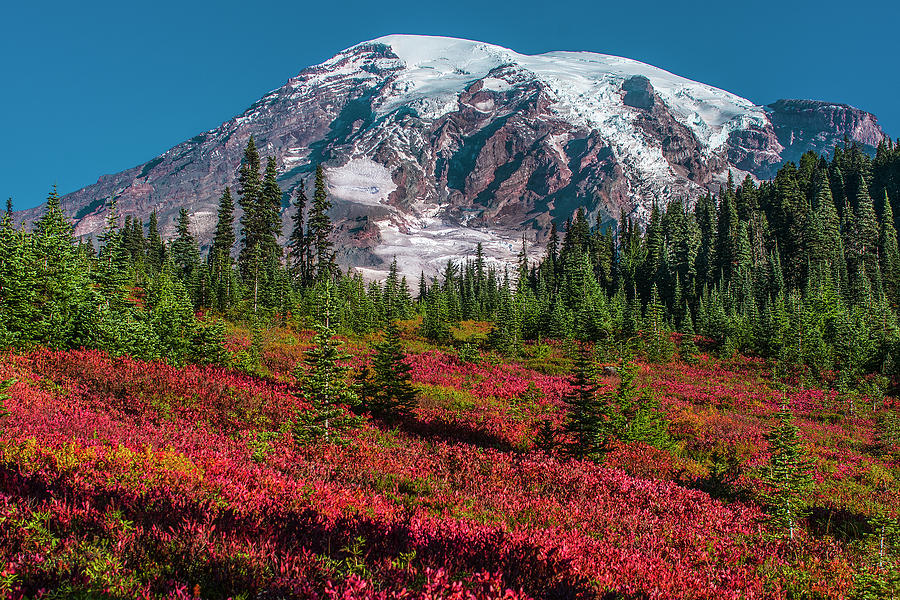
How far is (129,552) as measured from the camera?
4.04 m

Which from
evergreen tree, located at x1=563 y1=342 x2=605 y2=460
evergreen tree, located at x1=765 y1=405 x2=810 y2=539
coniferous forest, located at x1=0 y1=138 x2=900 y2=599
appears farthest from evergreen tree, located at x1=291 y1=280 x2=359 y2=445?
evergreen tree, located at x1=765 y1=405 x2=810 y2=539

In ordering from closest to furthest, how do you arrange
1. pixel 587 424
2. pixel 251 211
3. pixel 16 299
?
pixel 587 424 < pixel 16 299 < pixel 251 211

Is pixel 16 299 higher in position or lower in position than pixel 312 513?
higher

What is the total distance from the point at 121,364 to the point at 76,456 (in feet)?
23.6

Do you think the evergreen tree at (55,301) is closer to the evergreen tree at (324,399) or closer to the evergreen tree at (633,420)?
the evergreen tree at (324,399)

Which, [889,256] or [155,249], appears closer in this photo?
[889,256]

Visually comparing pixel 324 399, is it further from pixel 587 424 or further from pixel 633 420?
pixel 633 420

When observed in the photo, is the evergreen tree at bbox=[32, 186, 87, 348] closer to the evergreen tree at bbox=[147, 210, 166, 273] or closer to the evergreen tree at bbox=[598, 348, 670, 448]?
the evergreen tree at bbox=[598, 348, 670, 448]

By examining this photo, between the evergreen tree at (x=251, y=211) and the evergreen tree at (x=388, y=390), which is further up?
the evergreen tree at (x=251, y=211)

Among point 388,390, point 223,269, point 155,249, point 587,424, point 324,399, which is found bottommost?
point 587,424

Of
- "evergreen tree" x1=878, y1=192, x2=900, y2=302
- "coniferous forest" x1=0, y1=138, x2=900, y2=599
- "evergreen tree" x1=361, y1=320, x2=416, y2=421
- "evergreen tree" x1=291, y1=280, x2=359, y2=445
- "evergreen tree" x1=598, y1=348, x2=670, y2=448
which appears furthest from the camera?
"evergreen tree" x1=878, y1=192, x2=900, y2=302

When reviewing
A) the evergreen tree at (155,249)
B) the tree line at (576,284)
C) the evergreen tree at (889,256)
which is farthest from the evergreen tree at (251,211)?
the evergreen tree at (889,256)

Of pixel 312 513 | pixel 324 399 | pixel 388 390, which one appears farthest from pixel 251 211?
pixel 312 513

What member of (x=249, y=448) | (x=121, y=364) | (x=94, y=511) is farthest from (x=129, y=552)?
(x=121, y=364)
